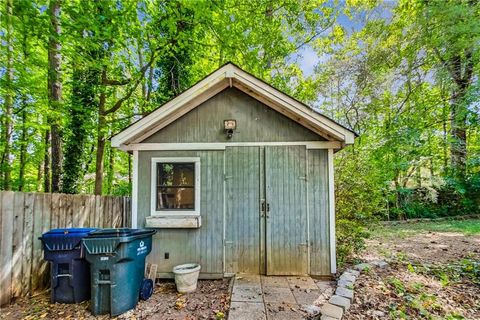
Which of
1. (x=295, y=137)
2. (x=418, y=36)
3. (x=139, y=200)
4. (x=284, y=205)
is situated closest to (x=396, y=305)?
(x=284, y=205)

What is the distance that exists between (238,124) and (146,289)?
3245 mm

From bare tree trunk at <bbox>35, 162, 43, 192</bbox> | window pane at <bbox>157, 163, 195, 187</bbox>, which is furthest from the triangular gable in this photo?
bare tree trunk at <bbox>35, 162, 43, 192</bbox>

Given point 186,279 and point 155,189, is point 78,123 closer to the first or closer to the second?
point 155,189

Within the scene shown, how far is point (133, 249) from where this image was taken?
3.69m

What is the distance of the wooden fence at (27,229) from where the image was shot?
3613 mm

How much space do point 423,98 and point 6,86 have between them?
15.7 meters

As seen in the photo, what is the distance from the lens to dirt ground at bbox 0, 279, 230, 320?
3453 mm

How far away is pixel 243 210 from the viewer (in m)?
4.88

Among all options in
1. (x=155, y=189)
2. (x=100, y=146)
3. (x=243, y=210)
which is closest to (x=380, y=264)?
(x=243, y=210)

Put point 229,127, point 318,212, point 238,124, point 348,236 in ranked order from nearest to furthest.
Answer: point 318,212 → point 229,127 → point 238,124 → point 348,236

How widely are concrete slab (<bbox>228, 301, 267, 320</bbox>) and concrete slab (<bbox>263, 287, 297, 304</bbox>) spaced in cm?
26

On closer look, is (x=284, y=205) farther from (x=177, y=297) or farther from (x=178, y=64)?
(x=178, y=64)

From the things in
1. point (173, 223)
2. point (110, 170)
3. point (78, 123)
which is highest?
point (78, 123)

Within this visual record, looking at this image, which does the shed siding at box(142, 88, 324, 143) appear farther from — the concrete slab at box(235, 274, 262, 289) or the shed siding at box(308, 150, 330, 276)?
the concrete slab at box(235, 274, 262, 289)
